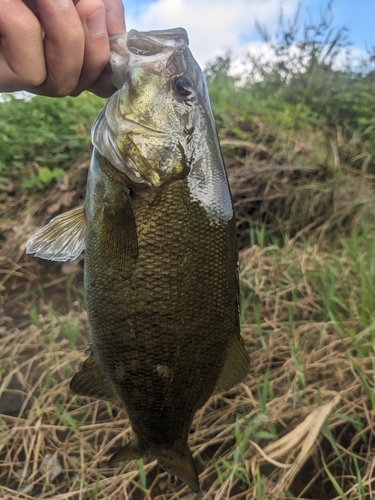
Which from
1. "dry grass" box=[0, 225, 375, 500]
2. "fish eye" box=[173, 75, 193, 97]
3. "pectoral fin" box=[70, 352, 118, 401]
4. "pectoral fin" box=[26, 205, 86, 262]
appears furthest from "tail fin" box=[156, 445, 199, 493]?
"fish eye" box=[173, 75, 193, 97]

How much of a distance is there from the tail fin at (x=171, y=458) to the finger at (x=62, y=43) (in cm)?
105

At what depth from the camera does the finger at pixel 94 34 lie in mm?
1121

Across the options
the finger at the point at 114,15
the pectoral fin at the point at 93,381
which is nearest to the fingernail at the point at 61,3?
the finger at the point at 114,15

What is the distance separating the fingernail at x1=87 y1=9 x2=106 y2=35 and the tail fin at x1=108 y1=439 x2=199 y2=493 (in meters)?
1.13

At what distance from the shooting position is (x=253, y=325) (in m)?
2.34

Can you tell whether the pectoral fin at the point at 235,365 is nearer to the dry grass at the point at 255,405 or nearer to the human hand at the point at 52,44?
the dry grass at the point at 255,405

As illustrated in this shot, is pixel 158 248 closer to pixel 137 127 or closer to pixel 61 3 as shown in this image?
pixel 137 127

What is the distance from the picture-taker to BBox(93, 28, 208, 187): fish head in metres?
1.14

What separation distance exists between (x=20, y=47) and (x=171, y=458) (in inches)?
46.4

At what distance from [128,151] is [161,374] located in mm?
591

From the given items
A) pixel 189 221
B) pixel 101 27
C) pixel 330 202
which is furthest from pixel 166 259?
pixel 330 202

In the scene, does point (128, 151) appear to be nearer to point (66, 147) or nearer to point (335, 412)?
point (335, 412)

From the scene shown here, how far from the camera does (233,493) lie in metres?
1.69

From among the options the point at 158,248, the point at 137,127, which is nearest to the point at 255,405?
the point at 158,248
